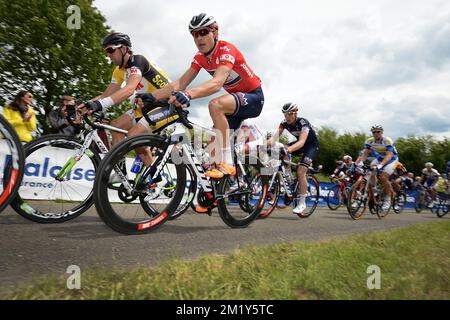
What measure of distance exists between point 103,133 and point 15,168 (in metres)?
1.57

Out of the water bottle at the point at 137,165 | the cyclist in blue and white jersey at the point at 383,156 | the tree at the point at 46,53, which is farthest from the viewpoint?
the tree at the point at 46,53

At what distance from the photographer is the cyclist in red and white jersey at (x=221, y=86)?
141 inches

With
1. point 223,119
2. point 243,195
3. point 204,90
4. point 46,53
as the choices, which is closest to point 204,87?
point 204,90

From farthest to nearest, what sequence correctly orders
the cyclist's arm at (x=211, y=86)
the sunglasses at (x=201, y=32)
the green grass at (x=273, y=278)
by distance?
the sunglasses at (x=201, y=32)
the cyclist's arm at (x=211, y=86)
the green grass at (x=273, y=278)

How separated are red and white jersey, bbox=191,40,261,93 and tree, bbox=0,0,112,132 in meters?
12.4

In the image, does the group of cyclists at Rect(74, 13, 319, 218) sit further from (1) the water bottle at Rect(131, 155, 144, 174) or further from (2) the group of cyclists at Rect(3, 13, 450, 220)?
(1) the water bottle at Rect(131, 155, 144, 174)

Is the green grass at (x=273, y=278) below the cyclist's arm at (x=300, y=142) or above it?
below

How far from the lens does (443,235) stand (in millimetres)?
4430

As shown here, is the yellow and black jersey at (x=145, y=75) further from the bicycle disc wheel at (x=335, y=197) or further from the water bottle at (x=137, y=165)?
the bicycle disc wheel at (x=335, y=197)

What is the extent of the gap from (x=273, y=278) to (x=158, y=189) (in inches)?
77.3

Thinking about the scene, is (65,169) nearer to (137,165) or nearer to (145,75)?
(137,165)

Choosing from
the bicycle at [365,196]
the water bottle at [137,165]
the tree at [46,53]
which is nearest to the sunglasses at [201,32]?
the water bottle at [137,165]

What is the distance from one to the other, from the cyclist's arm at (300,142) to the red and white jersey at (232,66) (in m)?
2.73

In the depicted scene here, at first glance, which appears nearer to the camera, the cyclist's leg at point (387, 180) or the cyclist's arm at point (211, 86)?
the cyclist's arm at point (211, 86)
